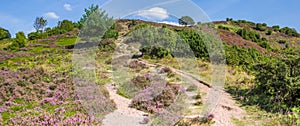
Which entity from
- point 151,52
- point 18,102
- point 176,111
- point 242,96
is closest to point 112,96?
point 176,111

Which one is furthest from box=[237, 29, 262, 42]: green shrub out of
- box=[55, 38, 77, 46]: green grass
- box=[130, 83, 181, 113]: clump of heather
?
box=[130, 83, 181, 113]: clump of heather

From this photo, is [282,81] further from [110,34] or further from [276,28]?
[276,28]

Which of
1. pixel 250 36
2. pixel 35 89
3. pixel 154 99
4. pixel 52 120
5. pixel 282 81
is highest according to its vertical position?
pixel 250 36

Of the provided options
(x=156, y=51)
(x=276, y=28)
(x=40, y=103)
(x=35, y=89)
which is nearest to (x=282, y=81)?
(x=40, y=103)

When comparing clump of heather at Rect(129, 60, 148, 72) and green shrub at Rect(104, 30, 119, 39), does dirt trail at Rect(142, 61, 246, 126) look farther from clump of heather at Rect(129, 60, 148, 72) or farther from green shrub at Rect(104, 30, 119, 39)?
green shrub at Rect(104, 30, 119, 39)

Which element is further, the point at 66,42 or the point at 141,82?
the point at 66,42

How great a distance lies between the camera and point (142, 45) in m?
23.0

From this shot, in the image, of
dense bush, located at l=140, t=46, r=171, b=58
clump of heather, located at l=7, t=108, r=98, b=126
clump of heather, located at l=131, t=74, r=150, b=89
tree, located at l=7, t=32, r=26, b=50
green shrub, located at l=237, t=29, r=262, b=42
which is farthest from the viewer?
green shrub, located at l=237, t=29, r=262, b=42

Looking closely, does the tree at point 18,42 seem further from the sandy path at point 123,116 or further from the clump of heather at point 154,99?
the sandy path at point 123,116

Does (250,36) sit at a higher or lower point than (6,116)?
higher

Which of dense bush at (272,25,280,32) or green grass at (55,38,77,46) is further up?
dense bush at (272,25,280,32)

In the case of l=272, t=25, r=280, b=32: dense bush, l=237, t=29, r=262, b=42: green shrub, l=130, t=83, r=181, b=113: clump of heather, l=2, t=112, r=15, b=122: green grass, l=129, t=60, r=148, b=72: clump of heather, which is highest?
l=272, t=25, r=280, b=32: dense bush

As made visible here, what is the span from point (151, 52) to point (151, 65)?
383 cm

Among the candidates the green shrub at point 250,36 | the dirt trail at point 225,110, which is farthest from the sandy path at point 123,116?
the green shrub at point 250,36
